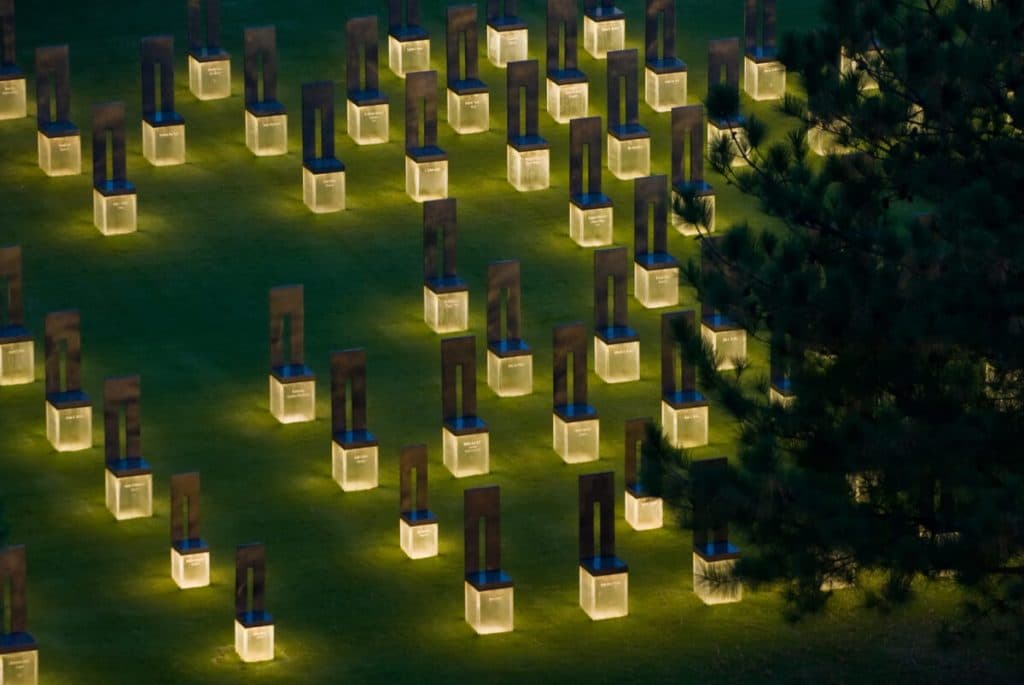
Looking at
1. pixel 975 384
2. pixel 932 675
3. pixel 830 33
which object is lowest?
pixel 932 675

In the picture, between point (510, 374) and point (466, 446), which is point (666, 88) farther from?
point (466, 446)

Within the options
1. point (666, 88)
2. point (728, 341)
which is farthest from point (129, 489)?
point (666, 88)

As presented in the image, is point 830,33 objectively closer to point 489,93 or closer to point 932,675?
point 932,675

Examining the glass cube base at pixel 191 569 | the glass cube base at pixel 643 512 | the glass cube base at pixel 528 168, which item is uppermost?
the glass cube base at pixel 528 168

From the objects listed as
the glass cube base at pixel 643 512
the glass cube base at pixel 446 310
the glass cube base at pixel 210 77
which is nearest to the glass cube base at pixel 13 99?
the glass cube base at pixel 210 77

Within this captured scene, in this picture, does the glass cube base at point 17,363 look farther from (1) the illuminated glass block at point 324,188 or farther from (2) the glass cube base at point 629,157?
(2) the glass cube base at point 629,157

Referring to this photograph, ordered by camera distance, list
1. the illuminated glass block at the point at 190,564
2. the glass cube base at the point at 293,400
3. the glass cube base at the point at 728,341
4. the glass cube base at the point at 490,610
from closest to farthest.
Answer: the glass cube base at the point at 490,610 < the illuminated glass block at the point at 190,564 < the glass cube base at the point at 293,400 < the glass cube base at the point at 728,341

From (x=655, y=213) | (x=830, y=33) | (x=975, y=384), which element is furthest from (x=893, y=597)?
(x=655, y=213)
